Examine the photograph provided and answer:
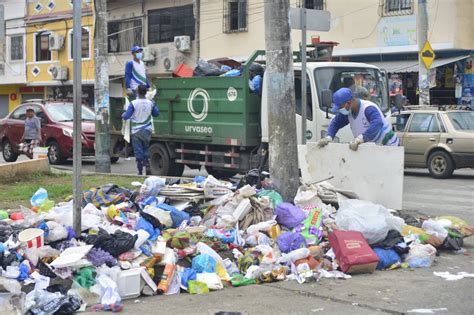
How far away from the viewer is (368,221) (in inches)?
284

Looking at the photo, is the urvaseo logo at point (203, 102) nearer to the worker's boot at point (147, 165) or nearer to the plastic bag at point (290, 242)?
the worker's boot at point (147, 165)

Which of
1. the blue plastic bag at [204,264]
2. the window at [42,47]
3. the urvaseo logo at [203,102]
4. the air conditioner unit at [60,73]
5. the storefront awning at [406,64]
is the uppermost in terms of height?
the window at [42,47]

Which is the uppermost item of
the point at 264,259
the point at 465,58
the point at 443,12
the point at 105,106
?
the point at 443,12

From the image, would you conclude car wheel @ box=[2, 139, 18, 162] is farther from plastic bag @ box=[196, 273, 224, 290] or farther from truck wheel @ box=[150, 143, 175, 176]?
plastic bag @ box=[196, 273, 224, 290]

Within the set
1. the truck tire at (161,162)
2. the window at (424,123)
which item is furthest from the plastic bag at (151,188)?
the window at (424,123)

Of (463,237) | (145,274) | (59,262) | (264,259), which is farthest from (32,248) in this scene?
(463,237)

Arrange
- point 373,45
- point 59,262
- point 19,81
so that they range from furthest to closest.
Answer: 1. point 19,81
2. point 373,45
3. point 59,262

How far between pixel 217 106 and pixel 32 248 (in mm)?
7087

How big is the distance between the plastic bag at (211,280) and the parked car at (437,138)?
32.9 ft

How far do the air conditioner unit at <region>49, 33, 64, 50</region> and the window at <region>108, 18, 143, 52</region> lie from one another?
367cm

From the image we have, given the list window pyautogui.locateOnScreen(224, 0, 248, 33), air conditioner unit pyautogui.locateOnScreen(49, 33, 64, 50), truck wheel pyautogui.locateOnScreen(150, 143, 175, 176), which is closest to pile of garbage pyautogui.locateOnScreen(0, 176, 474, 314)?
truck wheel pyautogui.locateOnScreen(150, 143, 175, 176)

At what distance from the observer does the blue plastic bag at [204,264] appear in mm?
6340

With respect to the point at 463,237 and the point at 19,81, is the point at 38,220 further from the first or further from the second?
the point at 19,81

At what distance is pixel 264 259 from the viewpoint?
261 inches
